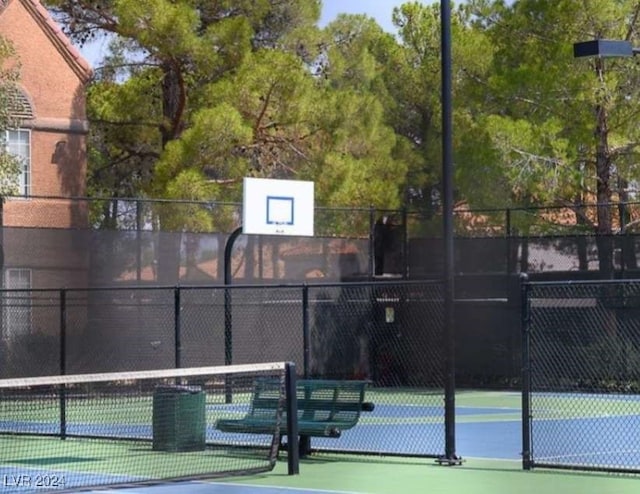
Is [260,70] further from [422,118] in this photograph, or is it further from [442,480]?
[442,480]

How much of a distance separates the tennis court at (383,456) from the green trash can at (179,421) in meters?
0.26

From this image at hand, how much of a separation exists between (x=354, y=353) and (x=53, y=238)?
263 inches

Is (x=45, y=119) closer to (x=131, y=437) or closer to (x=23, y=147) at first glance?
(x=23, y=147)

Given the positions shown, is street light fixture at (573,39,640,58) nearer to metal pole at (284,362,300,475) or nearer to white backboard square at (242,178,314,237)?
metal pole at (284,362,300,475)

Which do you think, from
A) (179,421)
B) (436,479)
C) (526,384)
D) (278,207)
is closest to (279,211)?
(278,207)

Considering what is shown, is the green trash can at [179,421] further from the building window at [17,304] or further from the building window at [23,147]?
the building window at [23,147]

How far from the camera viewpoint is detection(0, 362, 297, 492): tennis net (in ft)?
45.8

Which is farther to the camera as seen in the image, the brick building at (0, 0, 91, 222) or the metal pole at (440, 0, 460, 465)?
the brick building at (0, 0, 91, 222)

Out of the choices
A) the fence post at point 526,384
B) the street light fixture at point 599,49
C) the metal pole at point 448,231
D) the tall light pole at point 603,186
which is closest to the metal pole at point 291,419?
the metal pole at point 448,231

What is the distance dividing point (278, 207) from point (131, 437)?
5.81 m

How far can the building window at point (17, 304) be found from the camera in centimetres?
2569

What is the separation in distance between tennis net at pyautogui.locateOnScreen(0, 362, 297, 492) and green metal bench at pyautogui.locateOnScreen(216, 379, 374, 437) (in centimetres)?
19

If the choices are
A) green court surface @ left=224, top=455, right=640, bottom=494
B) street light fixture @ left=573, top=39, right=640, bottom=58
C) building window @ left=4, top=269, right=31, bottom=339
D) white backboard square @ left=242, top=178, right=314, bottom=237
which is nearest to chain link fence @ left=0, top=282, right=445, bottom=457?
building window @ left=4, top=269, right=31, bottom=339

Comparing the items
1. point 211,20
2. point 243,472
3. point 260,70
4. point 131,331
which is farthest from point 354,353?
point 243,472
